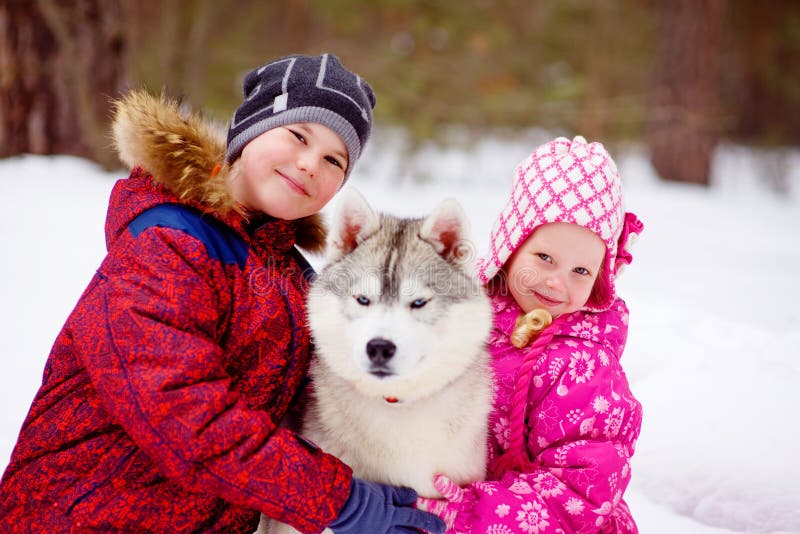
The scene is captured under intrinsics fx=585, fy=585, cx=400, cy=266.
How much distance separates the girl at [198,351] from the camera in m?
1.58

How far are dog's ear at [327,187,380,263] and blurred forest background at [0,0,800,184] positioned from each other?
12.4 feet

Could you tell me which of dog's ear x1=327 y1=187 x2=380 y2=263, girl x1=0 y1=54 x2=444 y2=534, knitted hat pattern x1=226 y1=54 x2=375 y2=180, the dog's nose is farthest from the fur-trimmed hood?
the dog's nose

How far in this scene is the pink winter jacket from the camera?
196 centimetres

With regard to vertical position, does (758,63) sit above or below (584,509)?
above

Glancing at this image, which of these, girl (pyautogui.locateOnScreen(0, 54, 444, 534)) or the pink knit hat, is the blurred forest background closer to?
girl (pyautogui.locateOnScreen(0, 54, 444, 534))

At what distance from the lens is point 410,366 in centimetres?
184

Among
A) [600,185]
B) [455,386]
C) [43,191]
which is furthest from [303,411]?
[43,191]

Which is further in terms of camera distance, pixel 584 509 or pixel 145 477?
pixel 584 509

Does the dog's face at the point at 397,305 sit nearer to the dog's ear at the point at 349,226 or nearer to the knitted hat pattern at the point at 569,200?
the dog's ear at the point at 349,226

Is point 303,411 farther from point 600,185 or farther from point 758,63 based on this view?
point 758,63

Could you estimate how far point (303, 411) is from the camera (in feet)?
7.43

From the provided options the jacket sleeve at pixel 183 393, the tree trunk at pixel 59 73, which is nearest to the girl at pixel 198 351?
the jacket sleeve at pixel 183 393

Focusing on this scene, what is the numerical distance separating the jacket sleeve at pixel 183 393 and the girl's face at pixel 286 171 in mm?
407

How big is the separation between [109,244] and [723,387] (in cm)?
332
